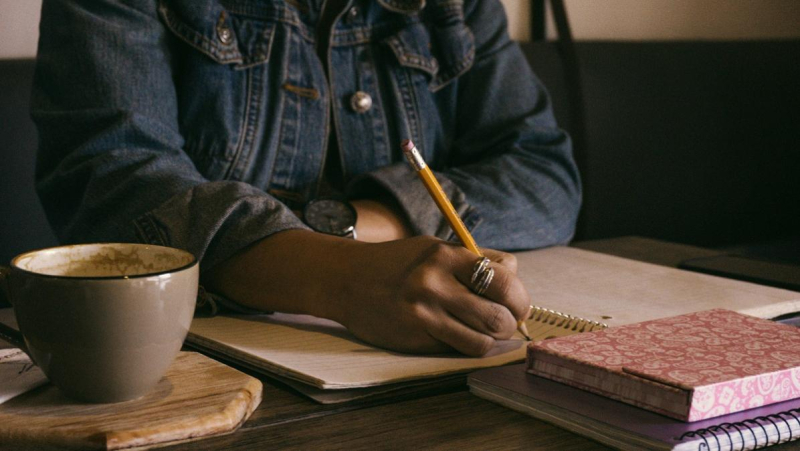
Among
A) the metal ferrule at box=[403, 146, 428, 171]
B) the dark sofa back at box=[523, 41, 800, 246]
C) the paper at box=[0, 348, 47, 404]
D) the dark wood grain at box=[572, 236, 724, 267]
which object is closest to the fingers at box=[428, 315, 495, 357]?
the metal ferrule at box=[403, 146, 428, 171]

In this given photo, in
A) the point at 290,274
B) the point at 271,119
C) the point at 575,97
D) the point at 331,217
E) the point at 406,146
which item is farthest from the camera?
the point at 575,97

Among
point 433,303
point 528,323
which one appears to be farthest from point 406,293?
point 528,323

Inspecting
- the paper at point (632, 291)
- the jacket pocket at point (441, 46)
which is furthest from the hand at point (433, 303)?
the jacket pocket at point (441, 46)

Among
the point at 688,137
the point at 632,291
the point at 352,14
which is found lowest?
the point at 688,137

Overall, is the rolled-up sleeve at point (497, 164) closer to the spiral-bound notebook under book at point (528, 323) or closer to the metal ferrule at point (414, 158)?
the spiral-bound notebook under book at point (528, 323)

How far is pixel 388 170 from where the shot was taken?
0.97 m

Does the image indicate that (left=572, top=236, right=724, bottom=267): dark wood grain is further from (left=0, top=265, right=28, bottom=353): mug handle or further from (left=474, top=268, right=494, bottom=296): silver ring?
(left=0, top=265, right=28, bottom=353): mug handle

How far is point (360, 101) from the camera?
3.63 ft

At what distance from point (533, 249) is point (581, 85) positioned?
77 centimetres

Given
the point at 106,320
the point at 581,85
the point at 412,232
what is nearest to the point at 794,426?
the point at 106,320

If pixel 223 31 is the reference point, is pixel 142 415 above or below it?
below

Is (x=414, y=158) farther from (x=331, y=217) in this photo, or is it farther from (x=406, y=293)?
(x=331, y=217)

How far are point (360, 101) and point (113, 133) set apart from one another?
0.35 meters

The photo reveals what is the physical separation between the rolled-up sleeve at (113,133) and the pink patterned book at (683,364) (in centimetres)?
30
